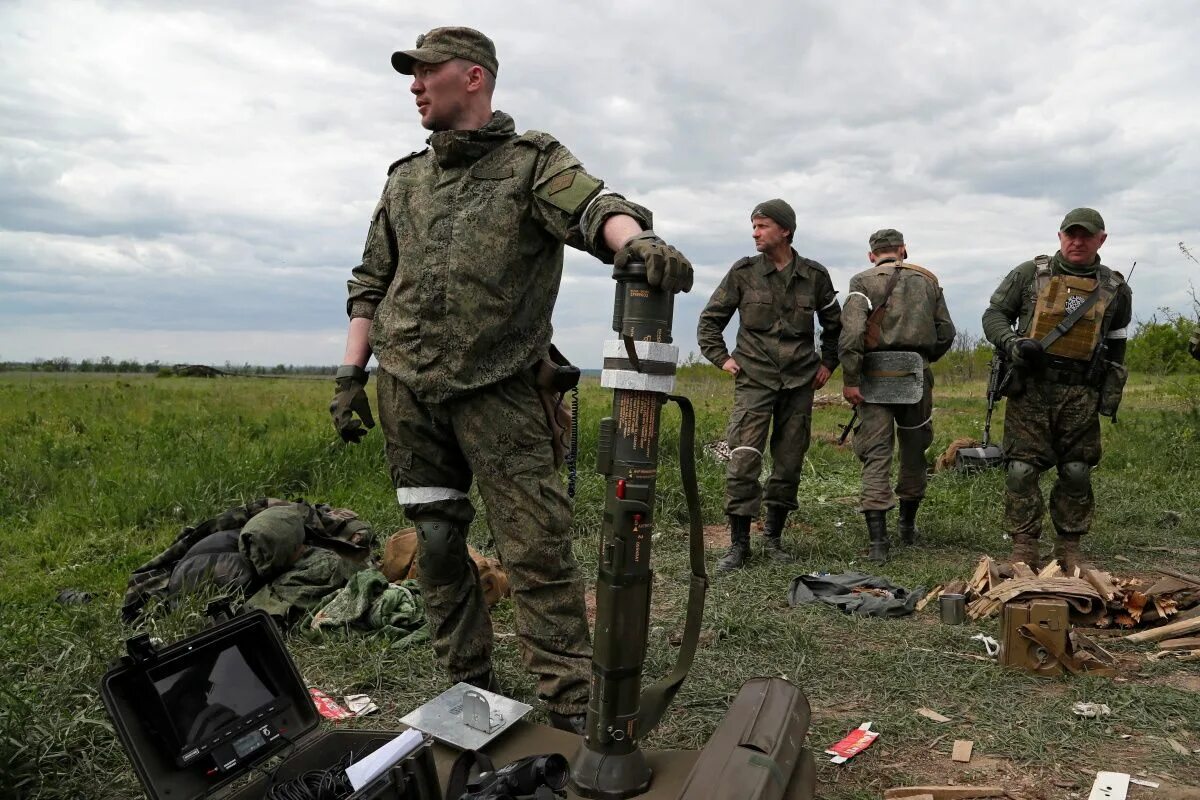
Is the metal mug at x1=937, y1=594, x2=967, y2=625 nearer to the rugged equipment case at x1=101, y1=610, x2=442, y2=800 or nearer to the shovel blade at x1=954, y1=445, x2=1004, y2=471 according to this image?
the rugged equipment case at x1=101, y1=610, x2=442, y2=800

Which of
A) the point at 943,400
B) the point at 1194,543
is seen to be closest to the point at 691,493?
the point at 1194,543

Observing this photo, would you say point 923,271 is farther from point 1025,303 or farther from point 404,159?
point 404,159

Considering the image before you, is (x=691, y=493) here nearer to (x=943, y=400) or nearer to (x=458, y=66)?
(x=458, y=66)

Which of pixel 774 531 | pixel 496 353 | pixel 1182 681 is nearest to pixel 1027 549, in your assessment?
pixel 774 531

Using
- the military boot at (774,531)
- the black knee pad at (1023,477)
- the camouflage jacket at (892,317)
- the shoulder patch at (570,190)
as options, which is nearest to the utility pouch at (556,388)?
the shoulder patch at (570,190)

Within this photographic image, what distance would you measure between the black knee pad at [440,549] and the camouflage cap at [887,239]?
15.3ft

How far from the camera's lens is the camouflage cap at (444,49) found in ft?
9.41

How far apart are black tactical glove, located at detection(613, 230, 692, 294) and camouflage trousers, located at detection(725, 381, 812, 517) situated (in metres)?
3.79

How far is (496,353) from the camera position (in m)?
2.94

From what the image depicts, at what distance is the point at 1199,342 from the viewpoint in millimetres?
5281

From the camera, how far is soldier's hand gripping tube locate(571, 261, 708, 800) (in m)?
2.23

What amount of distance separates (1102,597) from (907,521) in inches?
86.6

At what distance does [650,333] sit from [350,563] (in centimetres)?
333

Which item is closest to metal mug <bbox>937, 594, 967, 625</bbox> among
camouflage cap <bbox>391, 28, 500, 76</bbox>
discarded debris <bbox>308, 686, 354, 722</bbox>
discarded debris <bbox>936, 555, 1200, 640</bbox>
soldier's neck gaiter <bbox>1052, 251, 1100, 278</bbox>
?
discarded debris <bbox>936, 555, 1200, 640</bbox>
